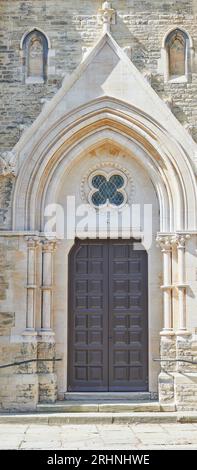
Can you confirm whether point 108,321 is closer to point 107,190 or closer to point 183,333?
point 183,333

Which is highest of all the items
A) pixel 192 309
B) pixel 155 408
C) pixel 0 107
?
pixel 0 107

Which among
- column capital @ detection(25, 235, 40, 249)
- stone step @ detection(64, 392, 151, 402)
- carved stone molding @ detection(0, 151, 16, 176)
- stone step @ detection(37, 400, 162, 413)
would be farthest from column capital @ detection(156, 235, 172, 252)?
carved stone molding @ detection(0, 151, 16, 176)

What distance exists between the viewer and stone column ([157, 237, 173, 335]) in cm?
1163

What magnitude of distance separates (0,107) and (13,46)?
1.09 meters

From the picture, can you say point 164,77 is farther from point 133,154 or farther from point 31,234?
point 31,234

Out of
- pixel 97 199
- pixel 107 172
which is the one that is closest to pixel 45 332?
pixel 97 199

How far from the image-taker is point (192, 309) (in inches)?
455

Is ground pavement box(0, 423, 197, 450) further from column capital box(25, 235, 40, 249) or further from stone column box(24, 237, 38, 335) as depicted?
column capital box(25, 235, 40, 249)

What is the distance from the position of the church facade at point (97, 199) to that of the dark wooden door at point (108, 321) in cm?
2

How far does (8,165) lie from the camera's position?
11703mm

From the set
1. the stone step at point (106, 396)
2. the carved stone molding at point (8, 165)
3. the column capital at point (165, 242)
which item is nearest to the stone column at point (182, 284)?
the column capital at point (165, 242)

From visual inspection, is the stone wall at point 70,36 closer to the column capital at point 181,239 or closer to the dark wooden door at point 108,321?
the column capital at point 181,239

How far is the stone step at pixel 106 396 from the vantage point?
11672 mm

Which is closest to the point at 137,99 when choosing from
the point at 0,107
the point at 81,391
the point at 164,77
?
the point at 164,77
